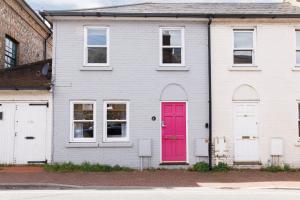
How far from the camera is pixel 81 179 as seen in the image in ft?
48.3

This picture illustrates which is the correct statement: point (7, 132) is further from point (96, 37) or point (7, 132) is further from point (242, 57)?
point (242, 57)

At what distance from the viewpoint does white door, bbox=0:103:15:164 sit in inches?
699

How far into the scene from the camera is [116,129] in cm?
1795

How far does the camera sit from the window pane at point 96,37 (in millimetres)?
18219

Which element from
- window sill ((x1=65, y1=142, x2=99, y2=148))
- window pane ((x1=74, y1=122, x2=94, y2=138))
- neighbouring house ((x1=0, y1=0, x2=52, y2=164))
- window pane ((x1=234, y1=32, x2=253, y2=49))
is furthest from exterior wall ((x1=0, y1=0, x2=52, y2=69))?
window pane ((x1=234, y1=32, x2=253, y2=49))

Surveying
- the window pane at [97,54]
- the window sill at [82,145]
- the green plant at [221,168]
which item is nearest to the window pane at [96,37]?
the window pane at [97,54]

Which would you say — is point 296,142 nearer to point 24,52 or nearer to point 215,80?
point 215,80

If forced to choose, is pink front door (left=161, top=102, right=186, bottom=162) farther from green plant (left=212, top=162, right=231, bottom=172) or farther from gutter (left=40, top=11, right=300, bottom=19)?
gutter (left=40, top=11, right=300, bottom=19)

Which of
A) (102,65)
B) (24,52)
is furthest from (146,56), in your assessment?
(24,52)

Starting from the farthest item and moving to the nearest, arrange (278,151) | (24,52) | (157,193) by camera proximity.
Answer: (24,52)
(278,151)
(157,193)

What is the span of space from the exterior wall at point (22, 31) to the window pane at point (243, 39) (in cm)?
1121

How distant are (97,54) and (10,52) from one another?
7215 mm

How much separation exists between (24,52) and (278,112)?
47.9ft

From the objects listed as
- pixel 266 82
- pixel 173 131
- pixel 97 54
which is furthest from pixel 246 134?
pixel 97 54
